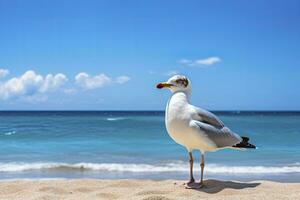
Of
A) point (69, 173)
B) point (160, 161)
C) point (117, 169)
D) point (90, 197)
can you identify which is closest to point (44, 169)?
point (69, 173)

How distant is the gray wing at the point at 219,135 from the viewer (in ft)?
16.7

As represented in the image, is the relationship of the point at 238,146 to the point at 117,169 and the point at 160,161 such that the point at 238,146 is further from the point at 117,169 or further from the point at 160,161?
the point at 160,161

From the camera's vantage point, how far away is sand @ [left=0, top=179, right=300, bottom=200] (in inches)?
193

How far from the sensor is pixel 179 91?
5238 millimetres

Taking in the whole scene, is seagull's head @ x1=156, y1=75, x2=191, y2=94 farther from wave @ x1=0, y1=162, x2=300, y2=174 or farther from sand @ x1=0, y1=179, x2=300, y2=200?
wave @ x1=0, y1=162, x2=300, y2=174

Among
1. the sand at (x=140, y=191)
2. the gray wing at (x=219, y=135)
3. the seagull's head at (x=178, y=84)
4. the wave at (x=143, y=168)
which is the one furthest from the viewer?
the wave at (x=143, y=168)

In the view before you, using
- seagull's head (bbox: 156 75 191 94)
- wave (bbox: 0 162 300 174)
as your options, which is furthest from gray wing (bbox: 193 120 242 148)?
wave (bbox: 0 162 300 174)

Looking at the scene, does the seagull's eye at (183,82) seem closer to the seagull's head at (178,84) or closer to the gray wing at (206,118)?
the seagull's head at (178,84)

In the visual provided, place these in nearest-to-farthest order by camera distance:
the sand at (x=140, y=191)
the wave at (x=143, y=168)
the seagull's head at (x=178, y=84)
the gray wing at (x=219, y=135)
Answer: the sand at (x=140, y=191)
the gray wing at (x=219, y=135)
the seagull's head at (x=178, y=84)
the wave at (x=143, y=168)

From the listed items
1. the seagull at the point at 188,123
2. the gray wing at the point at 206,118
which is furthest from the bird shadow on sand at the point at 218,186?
the gray wing at the point at 206,118

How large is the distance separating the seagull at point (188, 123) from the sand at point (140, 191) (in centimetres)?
35

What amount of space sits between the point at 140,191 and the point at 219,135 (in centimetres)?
112

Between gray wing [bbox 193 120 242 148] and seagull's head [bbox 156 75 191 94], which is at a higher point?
seagull's head [bbox 156 75 191 94]

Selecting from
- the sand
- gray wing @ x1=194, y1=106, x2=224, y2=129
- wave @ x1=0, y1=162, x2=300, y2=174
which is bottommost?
the sand
